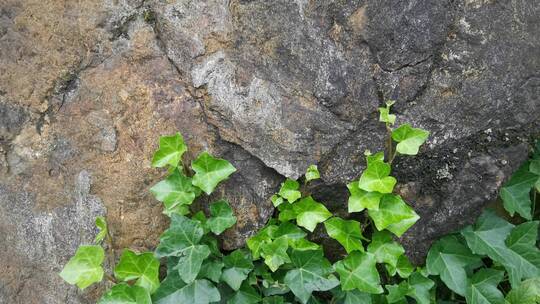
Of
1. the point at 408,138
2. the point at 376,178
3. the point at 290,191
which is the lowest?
the point at 290,191

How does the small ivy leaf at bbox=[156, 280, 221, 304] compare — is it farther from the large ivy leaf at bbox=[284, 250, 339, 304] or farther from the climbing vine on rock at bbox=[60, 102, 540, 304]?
the large ivy leaf at bbox=[284, 250, 339, 304]

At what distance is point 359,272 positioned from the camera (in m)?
1.25

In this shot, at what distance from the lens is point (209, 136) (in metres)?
1.27

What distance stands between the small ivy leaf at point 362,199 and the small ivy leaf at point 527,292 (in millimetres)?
490

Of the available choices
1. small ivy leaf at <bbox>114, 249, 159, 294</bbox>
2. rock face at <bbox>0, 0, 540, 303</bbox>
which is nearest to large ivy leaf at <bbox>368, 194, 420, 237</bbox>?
rock face at <bbox>0, 0, 540, 303</bbox>

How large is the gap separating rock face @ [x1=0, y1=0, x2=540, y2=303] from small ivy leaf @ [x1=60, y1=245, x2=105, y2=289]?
7cm

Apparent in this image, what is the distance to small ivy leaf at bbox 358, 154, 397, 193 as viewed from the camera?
3.98ft

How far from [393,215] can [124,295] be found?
2.28 ft

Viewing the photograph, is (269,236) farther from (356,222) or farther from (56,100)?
(56,100)

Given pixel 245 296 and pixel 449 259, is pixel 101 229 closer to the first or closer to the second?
pixel 245 296

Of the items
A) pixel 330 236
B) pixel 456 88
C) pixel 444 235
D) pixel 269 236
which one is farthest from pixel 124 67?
pixel 444 235

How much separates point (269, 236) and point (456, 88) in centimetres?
61

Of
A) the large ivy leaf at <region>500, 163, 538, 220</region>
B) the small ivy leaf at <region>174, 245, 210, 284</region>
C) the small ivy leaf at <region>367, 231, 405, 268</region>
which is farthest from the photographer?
the large ivy leaf at <region>500, 163, 538, 220</region>

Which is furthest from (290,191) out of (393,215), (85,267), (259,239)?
(85,267)
